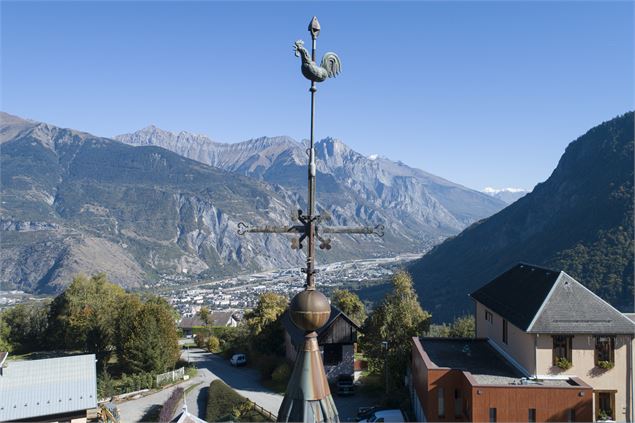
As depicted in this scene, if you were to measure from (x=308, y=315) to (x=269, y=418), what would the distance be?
29.0m

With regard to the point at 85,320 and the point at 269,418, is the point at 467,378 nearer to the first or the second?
the point at 269,418

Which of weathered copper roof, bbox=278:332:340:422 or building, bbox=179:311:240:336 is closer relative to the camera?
weathered copper roof, bbox=278:332:340:422

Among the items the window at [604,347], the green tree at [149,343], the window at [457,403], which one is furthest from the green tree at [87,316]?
the window at [604,347]

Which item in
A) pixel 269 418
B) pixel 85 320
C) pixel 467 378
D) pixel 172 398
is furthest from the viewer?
pixel 85 320

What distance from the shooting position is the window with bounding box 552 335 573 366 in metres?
24.6

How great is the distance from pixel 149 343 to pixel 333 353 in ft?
53.3

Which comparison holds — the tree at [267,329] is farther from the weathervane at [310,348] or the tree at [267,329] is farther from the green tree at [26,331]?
the weathervane at [310,348]

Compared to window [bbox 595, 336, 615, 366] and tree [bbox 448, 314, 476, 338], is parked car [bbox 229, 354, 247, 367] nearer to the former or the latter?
tree [bbox 448, 314, 476, 338]

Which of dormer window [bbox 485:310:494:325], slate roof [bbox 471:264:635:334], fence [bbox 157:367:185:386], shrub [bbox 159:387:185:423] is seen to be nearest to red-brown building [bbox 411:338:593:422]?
dormer window [bbox 485:310:494:325]

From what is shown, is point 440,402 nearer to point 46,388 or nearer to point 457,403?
point 457,403

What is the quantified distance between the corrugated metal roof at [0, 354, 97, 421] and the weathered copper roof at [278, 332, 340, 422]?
28039mm

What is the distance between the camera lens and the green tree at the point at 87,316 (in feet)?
162

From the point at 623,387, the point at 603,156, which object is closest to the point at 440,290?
the point at 603,156

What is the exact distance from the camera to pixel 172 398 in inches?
1377
